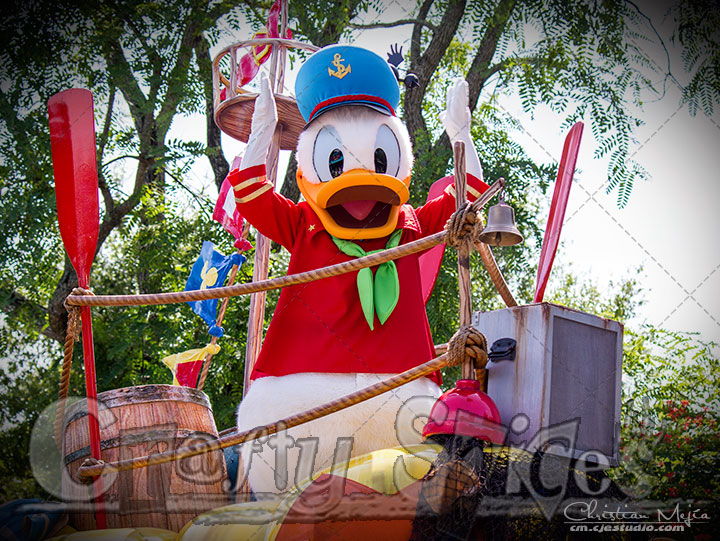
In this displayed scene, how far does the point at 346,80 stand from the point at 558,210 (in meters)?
A: 1.02

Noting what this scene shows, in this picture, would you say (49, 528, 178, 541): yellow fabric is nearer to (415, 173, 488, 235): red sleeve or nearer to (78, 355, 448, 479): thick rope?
(78, 355, 448, 479): thick rope

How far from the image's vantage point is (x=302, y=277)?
2.22 m

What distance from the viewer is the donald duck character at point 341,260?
2.45 metres

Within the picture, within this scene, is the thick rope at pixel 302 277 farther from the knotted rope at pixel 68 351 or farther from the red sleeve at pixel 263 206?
the red sleeve at pixel 263 206

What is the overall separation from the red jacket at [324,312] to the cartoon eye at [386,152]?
0.61 feet

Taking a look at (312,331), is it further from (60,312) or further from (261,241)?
(60,312)

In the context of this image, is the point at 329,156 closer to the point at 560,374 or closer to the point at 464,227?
the point at 464,227

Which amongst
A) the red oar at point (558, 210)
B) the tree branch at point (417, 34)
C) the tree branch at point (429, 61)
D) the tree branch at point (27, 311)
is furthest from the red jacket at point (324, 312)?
the tree branch at point (417, 34)

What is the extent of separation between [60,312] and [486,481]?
223 inches

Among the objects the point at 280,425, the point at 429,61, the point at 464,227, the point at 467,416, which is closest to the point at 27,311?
the point at 429,61

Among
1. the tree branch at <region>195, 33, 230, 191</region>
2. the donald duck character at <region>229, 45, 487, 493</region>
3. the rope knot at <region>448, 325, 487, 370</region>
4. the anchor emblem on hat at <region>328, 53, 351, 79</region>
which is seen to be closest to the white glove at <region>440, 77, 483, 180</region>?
the donald duck character at <region>229, 45, 487, 493</region>

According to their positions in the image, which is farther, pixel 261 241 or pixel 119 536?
pixel 261 241

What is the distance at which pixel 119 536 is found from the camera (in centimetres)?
216

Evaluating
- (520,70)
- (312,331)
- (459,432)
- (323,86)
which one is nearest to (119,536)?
(312,331)
